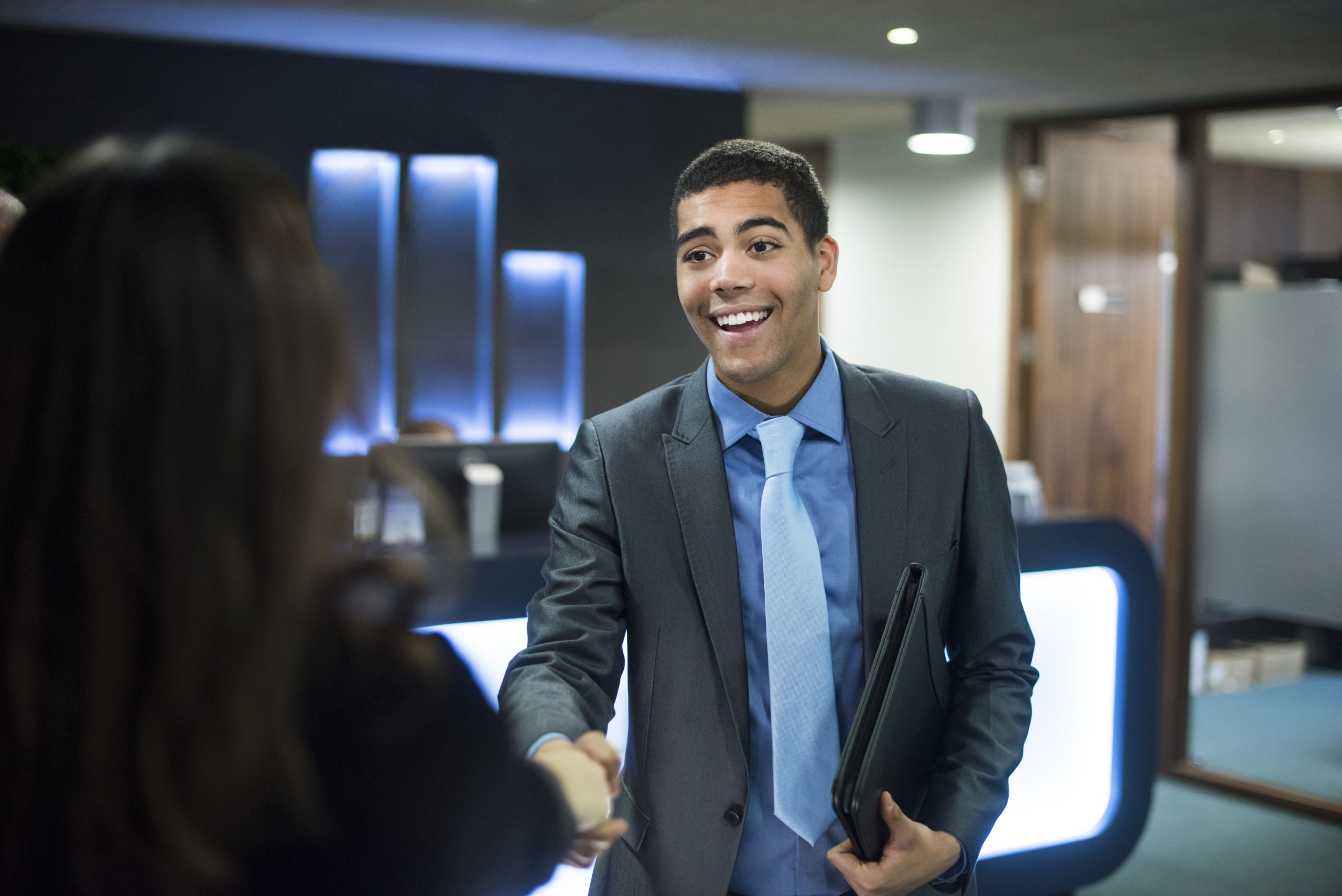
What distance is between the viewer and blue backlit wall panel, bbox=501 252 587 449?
17.9 ft

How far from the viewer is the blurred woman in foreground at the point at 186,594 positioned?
72 cm

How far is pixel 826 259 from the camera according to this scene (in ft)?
5.57

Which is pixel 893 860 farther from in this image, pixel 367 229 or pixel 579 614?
pixel 367 229

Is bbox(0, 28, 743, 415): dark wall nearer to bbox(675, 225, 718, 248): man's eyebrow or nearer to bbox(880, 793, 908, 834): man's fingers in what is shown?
bbox(675, 225, 718, 248): man's eyebrow

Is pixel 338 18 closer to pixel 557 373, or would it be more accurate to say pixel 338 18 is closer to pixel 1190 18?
pixel 557 373

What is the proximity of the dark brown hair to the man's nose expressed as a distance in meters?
0.89

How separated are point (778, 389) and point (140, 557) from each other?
1.02 m

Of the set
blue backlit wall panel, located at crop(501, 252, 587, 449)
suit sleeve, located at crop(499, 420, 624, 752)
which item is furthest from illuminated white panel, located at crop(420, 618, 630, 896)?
blue backlit wall panel, located at crop(501, 252, 587, 449)

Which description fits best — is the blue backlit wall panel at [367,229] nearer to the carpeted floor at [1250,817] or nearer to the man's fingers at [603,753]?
the carpeted floor at [1250,817]

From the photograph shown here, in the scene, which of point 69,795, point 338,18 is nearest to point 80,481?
point 69,795

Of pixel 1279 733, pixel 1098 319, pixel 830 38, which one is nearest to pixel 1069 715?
pixel 830 38

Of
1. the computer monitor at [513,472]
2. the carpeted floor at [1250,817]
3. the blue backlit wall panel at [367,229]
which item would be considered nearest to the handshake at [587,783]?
the computer monitor at [513,472]

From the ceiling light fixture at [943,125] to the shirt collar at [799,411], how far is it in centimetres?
400

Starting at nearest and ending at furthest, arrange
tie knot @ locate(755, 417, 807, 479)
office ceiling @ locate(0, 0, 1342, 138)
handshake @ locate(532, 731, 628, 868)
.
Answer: handshake @ locate(532, 731, 628, 868) → tie knot @ locate(755, 417, 807, 479) → office ceiling @ locate(0, 0, 1342, 138)
